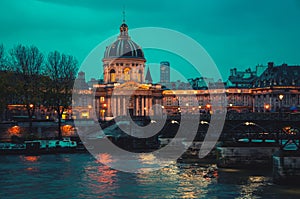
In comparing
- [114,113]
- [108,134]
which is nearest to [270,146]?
[108,134]

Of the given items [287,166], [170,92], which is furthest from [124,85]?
[287,166]

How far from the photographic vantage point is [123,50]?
159 metres

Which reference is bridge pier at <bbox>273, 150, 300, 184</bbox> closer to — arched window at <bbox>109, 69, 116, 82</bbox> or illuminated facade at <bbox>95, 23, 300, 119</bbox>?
illuminated facade at <bbox>95, 23, 300, 119</bbox>

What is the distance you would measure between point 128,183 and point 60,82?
49.3 meters

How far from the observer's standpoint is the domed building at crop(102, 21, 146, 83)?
6186 inches

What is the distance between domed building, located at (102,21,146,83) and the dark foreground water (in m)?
98.4

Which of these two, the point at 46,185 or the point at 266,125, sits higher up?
the point at 266,125

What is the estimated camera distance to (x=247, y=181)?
155 ft

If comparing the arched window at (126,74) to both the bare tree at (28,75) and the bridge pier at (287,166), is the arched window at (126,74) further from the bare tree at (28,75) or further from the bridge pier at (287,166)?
the bridge pier at (287,166)

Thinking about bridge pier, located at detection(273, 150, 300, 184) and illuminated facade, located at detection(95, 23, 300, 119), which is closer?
bridge pier, located at detection(273, 150, 300, 184)

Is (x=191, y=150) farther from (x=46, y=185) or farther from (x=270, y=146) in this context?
(x=46, y=185)

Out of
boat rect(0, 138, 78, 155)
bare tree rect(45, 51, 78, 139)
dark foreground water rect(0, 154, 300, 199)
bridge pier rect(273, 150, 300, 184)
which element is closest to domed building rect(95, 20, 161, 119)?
bare tree rect(45, 51, 78, 139)

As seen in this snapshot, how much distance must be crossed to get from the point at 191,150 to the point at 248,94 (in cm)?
8925

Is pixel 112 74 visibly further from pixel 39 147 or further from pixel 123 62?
pixel 39 147
